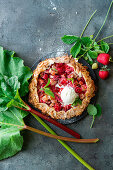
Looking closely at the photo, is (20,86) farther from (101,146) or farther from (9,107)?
(101,146)

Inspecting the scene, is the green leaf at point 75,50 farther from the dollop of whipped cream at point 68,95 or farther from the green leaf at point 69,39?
the dollop of whipped cream at point 68,95

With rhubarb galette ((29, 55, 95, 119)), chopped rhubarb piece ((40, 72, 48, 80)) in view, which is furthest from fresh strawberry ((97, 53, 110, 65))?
chopped rhubarb piece ((40, 72, 48, 80))

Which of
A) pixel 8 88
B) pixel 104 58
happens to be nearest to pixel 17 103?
pixel 8 88

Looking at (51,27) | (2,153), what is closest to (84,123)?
(2,153)

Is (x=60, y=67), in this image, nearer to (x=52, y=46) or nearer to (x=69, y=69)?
(x=69, y=69)

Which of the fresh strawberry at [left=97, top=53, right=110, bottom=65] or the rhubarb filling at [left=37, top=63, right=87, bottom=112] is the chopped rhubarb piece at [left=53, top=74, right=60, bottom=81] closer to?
the rhubarb filling at [left=37, top=63, right=87, bottom=112]

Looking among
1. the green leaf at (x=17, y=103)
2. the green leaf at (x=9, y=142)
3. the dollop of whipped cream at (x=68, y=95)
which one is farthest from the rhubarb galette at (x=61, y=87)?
the green leaf at (x=9, y=142)
